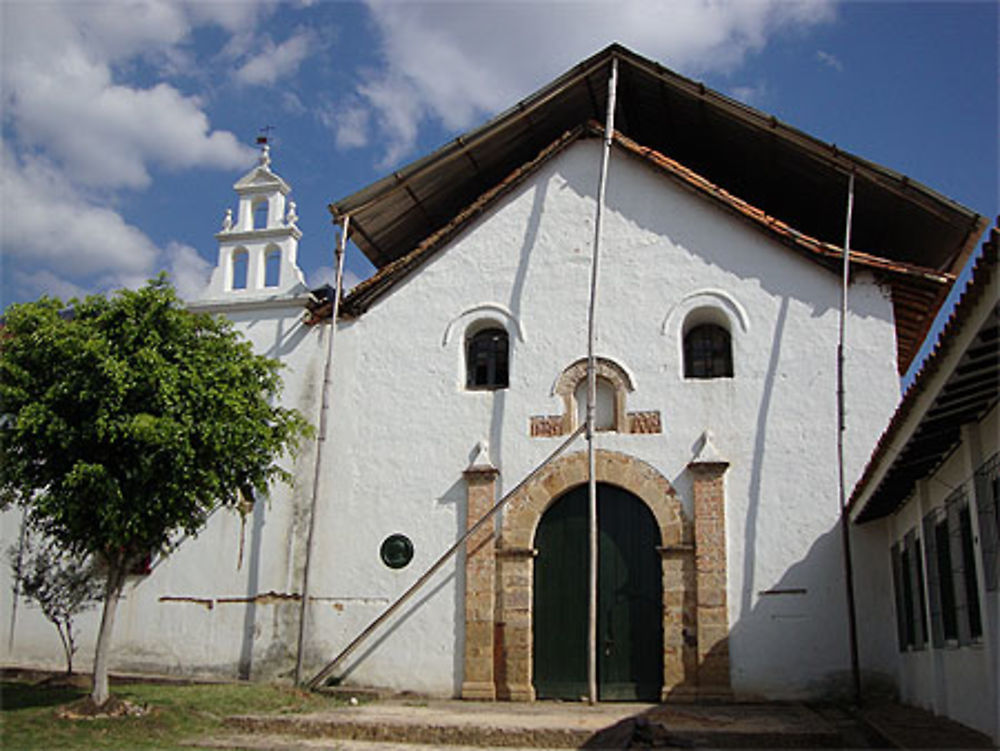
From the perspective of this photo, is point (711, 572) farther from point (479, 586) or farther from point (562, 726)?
point (562, 726)

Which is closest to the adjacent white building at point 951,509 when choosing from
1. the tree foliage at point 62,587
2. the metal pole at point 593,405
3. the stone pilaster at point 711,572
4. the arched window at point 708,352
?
the stone pilaster at point 711,572

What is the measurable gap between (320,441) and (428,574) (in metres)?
2.63

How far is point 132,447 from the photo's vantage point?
11.1 meters

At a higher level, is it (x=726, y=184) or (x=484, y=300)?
(x=726, y=184)

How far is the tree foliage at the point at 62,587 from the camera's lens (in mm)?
15000

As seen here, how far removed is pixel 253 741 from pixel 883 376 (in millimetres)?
9089

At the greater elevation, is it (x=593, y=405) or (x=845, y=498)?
(x=593, y=405)

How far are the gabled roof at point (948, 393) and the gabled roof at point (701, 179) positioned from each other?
4063 millimetres

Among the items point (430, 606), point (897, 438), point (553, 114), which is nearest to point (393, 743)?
point (430, 606)

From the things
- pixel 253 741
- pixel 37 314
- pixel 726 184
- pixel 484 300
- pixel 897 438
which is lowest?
pixel 253 741

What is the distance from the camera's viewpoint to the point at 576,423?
14.5 meters

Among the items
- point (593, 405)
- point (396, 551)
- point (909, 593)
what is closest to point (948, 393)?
point (909, 593)

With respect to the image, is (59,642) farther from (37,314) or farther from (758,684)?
(758,684)

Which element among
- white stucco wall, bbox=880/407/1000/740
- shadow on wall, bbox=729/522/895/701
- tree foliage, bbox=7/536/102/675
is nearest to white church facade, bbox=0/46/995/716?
shadow on wall, bbox=729/522/895/701
